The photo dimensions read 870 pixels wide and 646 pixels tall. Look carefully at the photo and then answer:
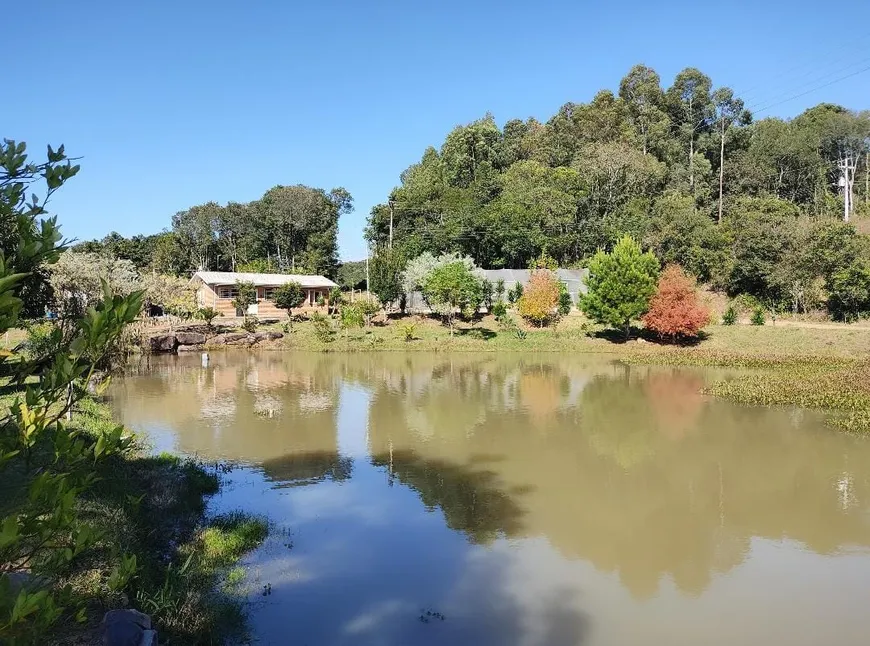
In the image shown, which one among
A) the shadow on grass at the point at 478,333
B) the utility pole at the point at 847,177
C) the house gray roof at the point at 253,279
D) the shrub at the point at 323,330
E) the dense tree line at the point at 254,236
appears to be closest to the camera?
the shrub at the point at 323,330

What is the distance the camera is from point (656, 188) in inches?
1919

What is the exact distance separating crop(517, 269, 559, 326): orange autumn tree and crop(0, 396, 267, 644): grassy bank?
25.1 meters

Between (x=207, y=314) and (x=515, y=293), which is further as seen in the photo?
(x=515, y=293)

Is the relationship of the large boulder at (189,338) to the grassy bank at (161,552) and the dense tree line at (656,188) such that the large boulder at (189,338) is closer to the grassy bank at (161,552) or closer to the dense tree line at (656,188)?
the dense tree line at (656,188)

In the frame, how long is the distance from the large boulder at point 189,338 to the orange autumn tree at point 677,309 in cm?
2362

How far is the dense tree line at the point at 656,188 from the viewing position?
125 ft

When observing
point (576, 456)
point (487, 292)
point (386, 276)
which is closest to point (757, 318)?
point (487, 292)

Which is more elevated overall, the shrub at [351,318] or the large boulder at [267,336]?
the shrub at [351,318]

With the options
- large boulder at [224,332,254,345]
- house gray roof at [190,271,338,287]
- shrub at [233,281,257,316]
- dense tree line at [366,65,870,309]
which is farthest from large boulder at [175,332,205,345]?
dense tree line at [366,65,870,309]

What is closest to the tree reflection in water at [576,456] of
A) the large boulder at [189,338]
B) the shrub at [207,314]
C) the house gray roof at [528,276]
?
the large boulder at [189,338]

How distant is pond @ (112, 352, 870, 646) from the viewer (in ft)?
21.1

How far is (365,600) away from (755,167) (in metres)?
51.7

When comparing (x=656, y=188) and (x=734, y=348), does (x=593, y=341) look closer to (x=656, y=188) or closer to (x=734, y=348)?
(x=734, y=348)

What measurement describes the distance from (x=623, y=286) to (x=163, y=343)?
23733 mm
